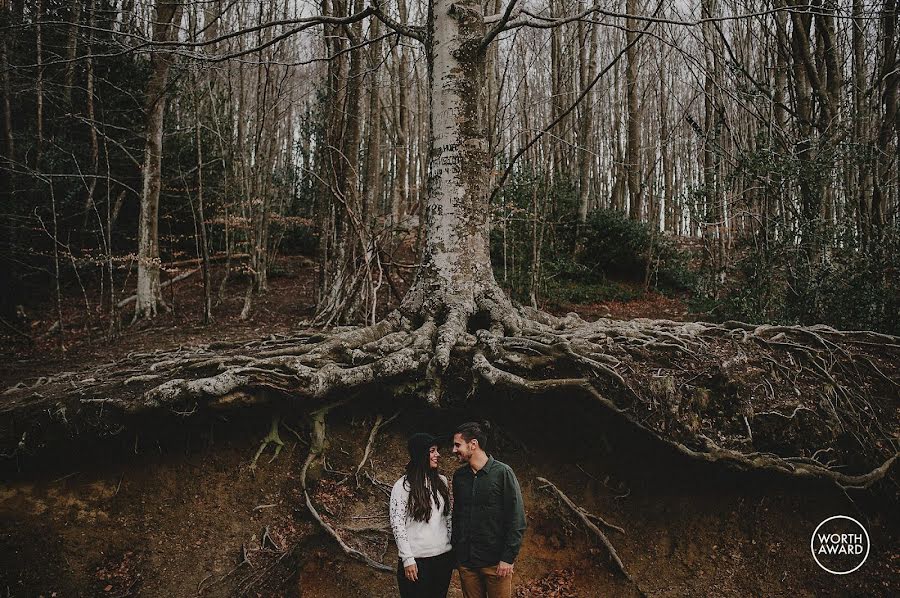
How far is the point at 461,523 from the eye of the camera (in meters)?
3.31

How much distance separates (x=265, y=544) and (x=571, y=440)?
9.65 ft

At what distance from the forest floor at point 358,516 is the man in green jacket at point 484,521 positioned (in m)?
1.45

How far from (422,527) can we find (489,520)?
0.43 m

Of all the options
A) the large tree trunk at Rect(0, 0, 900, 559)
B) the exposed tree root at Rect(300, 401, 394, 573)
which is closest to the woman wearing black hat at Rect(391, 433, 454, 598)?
the exposed tree root at Rect(300, 401, 394, 573)

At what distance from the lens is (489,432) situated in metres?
5.07

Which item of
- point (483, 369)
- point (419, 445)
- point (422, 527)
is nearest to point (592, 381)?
point (483, 369)

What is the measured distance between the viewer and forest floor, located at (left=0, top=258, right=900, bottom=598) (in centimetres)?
427

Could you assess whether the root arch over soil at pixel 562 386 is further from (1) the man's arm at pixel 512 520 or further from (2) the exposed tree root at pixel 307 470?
(1) the man's arm at pixel 512 520

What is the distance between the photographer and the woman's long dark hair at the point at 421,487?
3.26m

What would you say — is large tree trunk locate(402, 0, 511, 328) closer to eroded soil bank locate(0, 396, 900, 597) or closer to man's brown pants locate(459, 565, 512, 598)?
eroded soil bank locate(0, 396, 900, 597)

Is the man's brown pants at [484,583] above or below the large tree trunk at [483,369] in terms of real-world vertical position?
below

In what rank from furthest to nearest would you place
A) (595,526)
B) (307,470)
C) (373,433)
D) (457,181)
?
1. (457,181)
2. (373,433)
3. (307,470)
4. (595,526)

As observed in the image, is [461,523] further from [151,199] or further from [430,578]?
[151,199]
